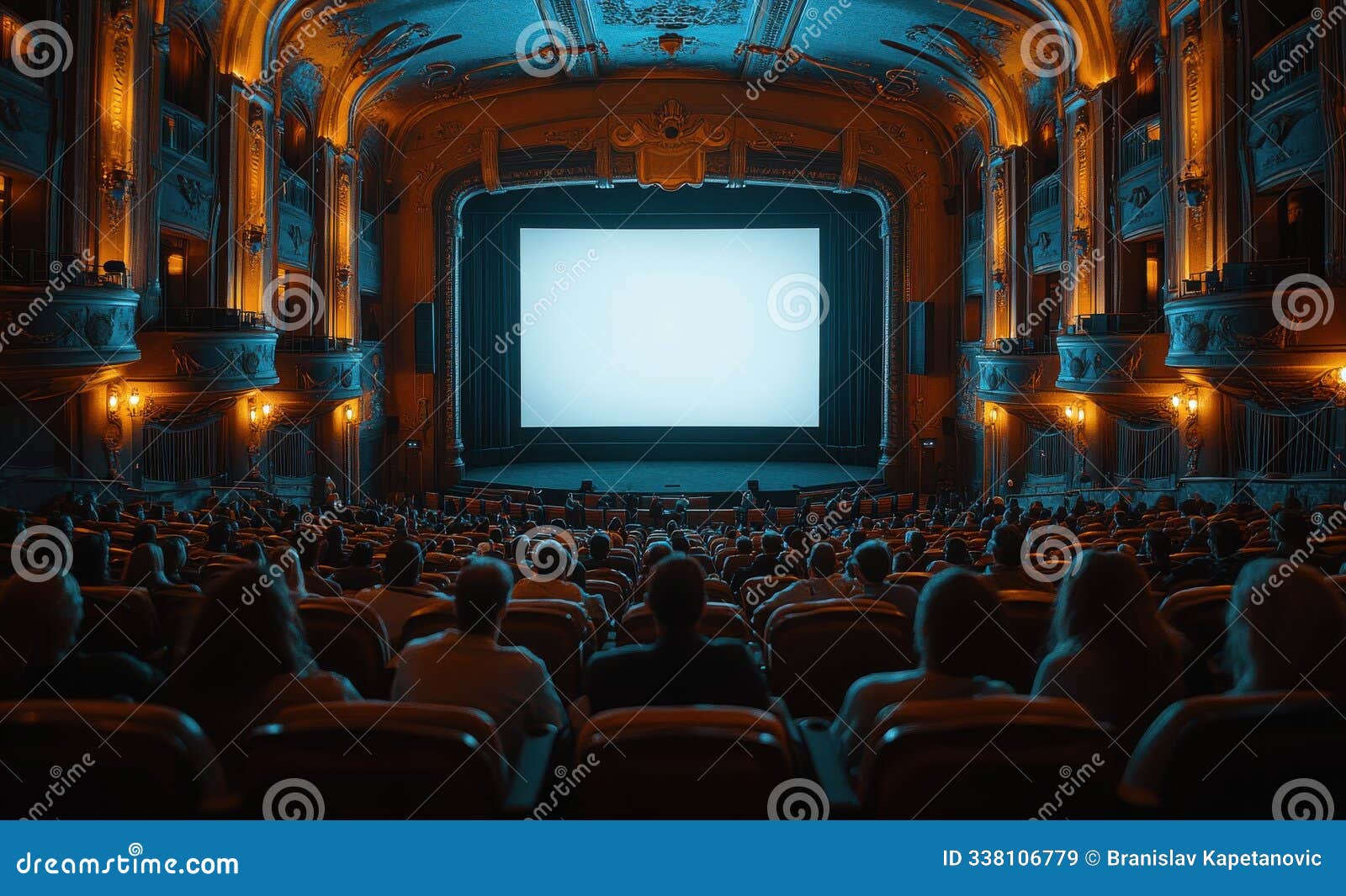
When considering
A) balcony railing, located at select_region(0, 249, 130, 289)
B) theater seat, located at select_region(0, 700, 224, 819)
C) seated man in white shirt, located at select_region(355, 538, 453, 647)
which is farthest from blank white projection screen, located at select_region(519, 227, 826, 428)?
theater seat, located at select_region(0, 700, 224, 819)

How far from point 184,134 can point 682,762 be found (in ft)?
49.2

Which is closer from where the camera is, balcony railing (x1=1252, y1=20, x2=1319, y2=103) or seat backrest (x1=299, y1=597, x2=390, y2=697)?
seat backrest (x1=299, y1=597, x2=390, y2=697)

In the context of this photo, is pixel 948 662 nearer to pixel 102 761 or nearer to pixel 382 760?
pixel 382 760

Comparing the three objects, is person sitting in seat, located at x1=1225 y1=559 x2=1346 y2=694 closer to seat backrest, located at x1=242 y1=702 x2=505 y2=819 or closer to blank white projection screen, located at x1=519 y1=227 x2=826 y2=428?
seat backrest, located at x1=242 y1=702 x2=505 y2=819

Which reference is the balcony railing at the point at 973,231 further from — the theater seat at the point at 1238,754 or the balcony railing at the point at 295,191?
the theater seat at the point at 1238,754

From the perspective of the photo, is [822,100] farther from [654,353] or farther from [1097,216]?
[1097,216]

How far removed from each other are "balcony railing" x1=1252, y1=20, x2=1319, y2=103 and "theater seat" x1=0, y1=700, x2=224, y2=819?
1187 cm

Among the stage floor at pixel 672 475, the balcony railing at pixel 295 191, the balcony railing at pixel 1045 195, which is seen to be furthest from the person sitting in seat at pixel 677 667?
the stage floor at pixel 672 475

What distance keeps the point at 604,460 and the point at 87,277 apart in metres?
16.3

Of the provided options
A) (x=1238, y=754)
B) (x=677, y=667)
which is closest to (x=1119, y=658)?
(x=1238, y=754)

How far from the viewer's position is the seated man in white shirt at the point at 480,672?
2.96m

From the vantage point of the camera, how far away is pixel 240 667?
8.96ft

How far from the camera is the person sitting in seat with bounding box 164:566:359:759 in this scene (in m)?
2.68

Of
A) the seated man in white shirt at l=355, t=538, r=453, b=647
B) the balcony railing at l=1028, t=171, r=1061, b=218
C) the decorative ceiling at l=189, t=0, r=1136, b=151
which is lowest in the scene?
the seated man in white shirt at l=355, t=538, r=453, b=647
